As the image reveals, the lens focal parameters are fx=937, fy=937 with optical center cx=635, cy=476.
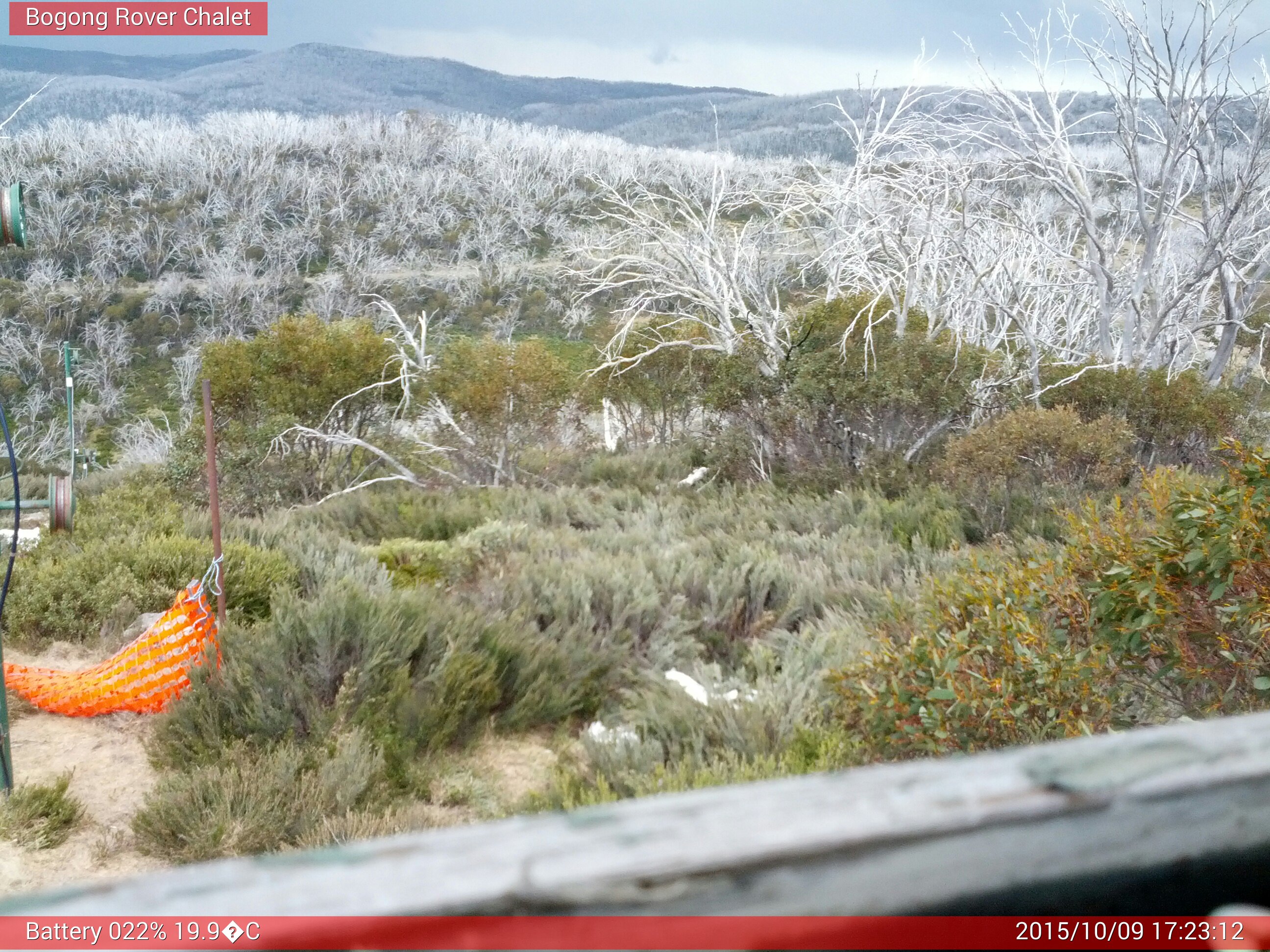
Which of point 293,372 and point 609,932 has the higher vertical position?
point 609,932

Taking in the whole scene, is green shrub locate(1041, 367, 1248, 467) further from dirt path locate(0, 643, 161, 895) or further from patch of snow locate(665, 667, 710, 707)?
dirt path locate(0, 643, 161, 895)

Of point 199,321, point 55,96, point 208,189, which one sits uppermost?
point 55,96

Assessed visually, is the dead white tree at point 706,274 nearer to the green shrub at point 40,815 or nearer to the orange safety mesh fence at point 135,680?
the orange safety mesh fence at point 135,680

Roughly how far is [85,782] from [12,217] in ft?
7.89

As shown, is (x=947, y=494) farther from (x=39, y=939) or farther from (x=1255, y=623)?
(x=39, y=939)

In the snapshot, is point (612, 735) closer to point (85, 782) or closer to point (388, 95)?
point (85, 782)

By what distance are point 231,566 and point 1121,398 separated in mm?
8191

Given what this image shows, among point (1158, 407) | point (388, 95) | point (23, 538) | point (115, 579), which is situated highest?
point (388, 95)

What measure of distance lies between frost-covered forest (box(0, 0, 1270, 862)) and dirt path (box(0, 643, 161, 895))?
0.53 feet

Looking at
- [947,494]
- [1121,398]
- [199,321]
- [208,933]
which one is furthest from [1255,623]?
[199,321]

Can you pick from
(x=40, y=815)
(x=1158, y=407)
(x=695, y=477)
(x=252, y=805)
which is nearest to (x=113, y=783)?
(x=40, y=815)

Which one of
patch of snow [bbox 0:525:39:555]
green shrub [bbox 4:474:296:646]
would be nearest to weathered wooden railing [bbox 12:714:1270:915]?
green shrub [bbox 4:474:296:646]

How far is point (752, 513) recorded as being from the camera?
830cm

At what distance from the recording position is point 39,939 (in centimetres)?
57
